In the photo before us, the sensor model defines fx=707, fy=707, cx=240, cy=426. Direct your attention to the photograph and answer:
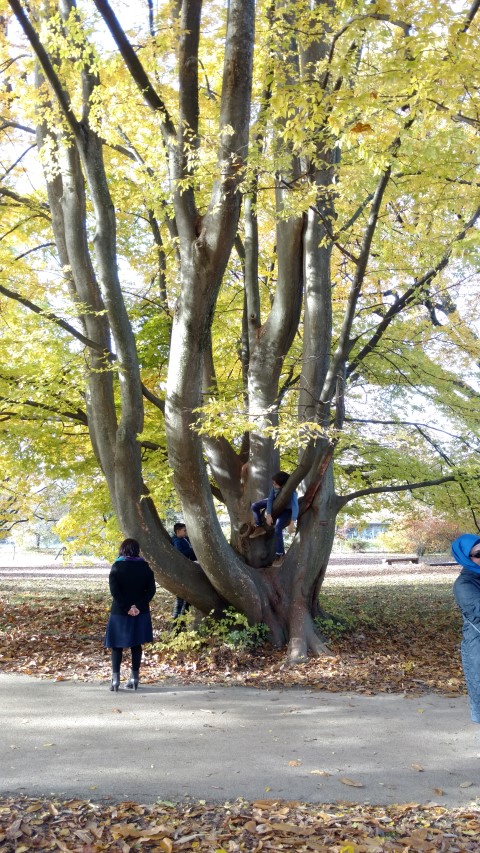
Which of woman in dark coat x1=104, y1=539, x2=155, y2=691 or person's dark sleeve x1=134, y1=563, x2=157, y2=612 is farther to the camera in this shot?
person's dark sleeve x1=134, y1=563, x2=157, y2=612

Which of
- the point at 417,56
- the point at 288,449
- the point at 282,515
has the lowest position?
the point at 282,515

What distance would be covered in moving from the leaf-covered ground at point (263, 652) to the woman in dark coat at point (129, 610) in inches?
33.5

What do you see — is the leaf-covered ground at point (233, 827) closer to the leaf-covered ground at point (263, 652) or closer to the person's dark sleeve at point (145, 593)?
the person's dark sleeve at point (145, 593)

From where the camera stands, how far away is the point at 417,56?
19.8ft

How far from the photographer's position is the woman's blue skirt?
7648 millimetres

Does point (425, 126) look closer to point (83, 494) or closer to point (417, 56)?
point (417, 56)

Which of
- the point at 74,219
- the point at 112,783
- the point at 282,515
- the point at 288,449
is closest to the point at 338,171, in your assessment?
the point at 74,219

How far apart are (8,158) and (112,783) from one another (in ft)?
41.1

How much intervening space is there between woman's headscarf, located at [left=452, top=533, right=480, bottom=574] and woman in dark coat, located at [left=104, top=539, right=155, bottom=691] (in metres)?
3.72

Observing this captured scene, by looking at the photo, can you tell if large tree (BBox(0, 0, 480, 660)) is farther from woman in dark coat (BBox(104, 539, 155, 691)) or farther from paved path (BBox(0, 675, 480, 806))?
paved path (BBox(0, 675, 480, 806))

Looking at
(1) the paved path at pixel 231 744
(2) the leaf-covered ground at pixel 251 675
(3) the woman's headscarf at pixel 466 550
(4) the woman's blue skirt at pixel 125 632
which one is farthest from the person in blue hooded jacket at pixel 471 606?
(4) the woman's blue skirt at pixel 125 632

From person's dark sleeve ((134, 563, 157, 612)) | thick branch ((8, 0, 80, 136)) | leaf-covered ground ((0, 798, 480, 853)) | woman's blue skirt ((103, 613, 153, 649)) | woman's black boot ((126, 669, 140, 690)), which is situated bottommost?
leaf-covered ground ((0, 798, 480, 853))

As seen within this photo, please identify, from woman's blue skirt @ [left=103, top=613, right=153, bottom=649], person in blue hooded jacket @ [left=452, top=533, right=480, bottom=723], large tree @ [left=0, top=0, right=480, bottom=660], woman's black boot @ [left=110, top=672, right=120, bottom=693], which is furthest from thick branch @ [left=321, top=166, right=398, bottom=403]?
woman's black boot @ [left=110, top=672, right=120, bottom=693]

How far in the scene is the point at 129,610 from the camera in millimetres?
7789
